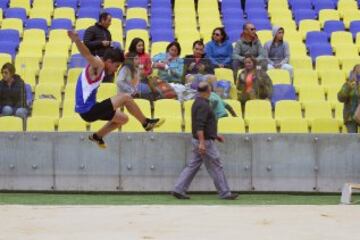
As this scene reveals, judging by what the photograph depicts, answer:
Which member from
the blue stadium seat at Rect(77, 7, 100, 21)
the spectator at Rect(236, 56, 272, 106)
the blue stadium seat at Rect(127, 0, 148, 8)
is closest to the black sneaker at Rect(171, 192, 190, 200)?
the spectator at Rect(236, 56, 272, 106)

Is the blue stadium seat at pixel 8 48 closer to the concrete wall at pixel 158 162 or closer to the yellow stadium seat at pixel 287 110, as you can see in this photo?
the concrete wall at pixel 158 162

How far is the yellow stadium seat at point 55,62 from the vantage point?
1693cm

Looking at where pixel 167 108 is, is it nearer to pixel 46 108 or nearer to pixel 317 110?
pixel 46 108

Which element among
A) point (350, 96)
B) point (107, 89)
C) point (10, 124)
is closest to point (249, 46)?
point (350, 96)

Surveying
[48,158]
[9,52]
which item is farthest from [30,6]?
[48,158]

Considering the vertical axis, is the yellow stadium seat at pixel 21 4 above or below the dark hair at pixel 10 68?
above

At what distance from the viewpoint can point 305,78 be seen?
17.3 meters

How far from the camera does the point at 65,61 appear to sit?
1692 cm

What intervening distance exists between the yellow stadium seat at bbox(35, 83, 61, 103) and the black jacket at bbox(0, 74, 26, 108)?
37cm

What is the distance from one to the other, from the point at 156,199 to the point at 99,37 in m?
3.59

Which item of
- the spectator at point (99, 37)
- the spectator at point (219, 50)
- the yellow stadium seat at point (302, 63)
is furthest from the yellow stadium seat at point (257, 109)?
the spectator at point (99, 37)
